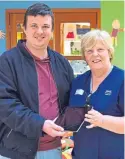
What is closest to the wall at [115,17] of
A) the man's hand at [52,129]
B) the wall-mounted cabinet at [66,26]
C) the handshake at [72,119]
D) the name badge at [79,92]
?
the wall-mounted cabinet at [66,26]

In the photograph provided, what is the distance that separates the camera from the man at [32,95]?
1452 mm

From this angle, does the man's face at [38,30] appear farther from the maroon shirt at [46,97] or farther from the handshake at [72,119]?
the handshake at [72,119]

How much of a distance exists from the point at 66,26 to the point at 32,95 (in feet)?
12.5

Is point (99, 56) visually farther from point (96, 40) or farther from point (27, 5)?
point (27, 5)

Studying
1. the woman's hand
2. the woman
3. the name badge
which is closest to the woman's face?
the woman

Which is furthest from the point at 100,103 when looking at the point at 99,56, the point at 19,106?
the point at 19,106

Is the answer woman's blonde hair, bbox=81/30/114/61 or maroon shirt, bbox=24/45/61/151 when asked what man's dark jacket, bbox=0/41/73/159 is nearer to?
maroon shirt, bbox=24/45/61/151

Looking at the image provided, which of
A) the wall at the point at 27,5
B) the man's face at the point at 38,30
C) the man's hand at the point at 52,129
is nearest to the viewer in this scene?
the man's hand at the point at 52,129

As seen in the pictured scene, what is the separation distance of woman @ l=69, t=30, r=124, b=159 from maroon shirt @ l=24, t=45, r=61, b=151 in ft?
0.34

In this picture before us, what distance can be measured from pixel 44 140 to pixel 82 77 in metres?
0.39

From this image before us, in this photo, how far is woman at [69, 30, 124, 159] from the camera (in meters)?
1.45

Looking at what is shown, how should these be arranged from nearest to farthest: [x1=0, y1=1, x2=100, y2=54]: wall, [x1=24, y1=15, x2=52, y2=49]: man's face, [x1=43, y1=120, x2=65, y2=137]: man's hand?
[x1=43, y1=120, x2=65, y2=137]: man's hand
[x1=24, y1=15, x2=52, y2=49]: man's face
[x1=0, y1=1, x2=100, y2=54]: wall

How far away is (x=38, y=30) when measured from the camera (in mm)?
1555

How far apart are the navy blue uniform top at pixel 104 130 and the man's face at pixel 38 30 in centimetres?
33
